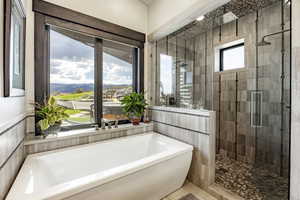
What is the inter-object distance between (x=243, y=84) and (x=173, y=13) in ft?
5.65

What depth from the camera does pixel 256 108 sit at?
89.4 inches

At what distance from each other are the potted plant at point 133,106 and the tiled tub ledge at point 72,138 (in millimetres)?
172

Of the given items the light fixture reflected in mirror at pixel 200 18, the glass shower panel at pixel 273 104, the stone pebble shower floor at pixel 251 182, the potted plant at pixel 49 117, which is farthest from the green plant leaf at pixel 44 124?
the glass shower panel at pixel 273 104

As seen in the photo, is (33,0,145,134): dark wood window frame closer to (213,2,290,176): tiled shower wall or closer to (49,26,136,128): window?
(49,26,136,128): window

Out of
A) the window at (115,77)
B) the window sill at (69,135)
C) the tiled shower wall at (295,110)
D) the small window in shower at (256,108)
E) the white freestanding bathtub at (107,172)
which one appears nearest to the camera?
the white freestanding bathtub at (107,172)

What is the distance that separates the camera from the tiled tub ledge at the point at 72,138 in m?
1.66

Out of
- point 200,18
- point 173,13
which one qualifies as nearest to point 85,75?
point 173,13

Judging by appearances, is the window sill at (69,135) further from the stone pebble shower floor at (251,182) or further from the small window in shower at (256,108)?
the small window in shower at (256,108)

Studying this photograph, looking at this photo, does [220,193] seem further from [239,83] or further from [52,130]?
[52,130]

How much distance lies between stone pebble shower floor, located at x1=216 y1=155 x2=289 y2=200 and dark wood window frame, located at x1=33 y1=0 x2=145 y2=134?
6.98 feet

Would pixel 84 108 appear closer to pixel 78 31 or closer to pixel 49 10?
pixel 78 31

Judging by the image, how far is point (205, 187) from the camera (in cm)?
184

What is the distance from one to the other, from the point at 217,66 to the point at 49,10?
2912 millimetres

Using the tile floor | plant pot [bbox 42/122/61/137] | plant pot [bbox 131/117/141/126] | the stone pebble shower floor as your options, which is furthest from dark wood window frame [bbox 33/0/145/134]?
the stone pebble shower floor
